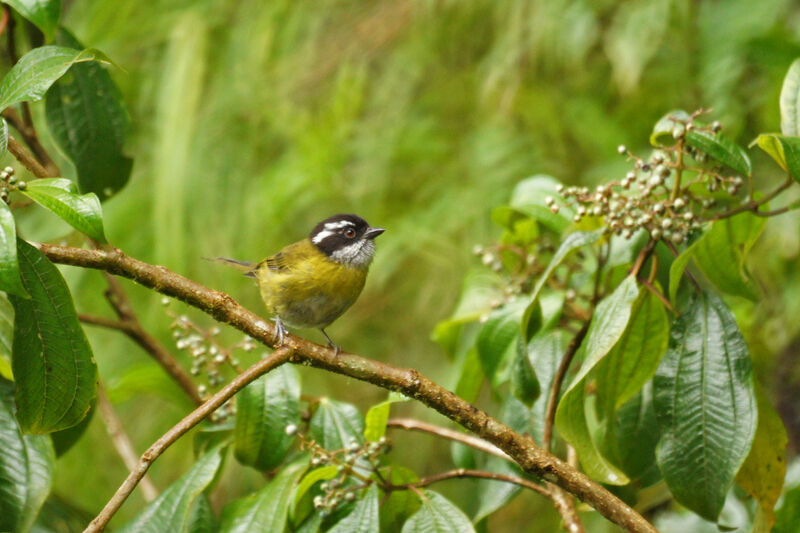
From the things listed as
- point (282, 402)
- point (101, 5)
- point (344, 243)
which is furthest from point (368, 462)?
point (101, 5)

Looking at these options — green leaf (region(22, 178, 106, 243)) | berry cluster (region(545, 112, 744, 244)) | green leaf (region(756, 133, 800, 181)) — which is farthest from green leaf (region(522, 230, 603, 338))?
green leaf (region(22, 178, 106, 243))

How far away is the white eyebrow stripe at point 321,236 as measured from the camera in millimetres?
2619

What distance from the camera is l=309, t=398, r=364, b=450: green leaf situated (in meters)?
1.79

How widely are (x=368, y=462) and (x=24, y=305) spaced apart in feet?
2.48

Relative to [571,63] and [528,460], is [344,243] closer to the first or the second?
[528,460]

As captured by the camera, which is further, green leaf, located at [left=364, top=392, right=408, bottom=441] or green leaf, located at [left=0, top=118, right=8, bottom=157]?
green leaf, located at [left=364, top=392, right=408, bottom=441]

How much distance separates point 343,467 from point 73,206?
28.2 inches

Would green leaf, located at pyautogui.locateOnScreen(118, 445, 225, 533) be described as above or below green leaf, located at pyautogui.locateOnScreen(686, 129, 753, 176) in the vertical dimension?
below

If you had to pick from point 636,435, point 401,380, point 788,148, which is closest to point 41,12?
point 401,380

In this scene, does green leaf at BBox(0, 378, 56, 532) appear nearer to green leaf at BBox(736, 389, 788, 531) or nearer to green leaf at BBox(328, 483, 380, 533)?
green leaf at BBox(328, 483, 380, 533)

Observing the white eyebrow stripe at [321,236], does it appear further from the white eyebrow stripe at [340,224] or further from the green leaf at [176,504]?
the green leaf at [176,504]

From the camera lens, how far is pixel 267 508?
1.65 metres

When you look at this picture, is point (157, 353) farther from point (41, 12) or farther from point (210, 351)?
point (41, 12)

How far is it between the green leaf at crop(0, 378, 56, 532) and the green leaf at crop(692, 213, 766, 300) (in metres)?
1.38
